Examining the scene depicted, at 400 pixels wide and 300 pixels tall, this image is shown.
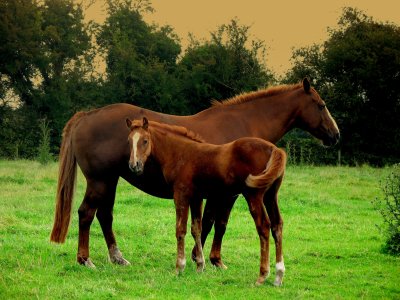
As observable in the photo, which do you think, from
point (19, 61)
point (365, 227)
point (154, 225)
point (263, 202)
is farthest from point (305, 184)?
point (19, 61)

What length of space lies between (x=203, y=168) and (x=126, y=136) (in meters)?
1.51

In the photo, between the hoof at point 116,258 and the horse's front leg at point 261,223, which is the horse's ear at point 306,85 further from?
the hoof at point 116,258

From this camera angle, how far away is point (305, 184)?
18.8 metres

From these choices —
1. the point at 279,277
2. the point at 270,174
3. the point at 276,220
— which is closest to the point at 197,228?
Result: the point at 276,220

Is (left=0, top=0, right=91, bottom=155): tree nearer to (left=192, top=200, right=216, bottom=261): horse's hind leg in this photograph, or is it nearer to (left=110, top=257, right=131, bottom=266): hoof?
(left=110, top=257, right=131, bottom=266): hoof

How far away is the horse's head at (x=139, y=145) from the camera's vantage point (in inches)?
292

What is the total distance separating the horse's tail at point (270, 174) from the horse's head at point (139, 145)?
53.9 inches

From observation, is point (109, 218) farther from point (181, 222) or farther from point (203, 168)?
point (203, 168)

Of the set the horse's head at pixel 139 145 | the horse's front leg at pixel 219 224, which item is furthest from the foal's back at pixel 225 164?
the horse's front leg at pixel 219 224

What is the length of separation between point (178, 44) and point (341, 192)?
3197 cm

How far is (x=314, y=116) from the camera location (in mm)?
9453

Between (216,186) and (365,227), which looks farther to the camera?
(365,227)

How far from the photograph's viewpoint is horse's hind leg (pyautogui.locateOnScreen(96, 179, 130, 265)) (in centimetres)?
884

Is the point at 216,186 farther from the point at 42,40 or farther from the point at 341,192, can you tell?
the point at 42,40
